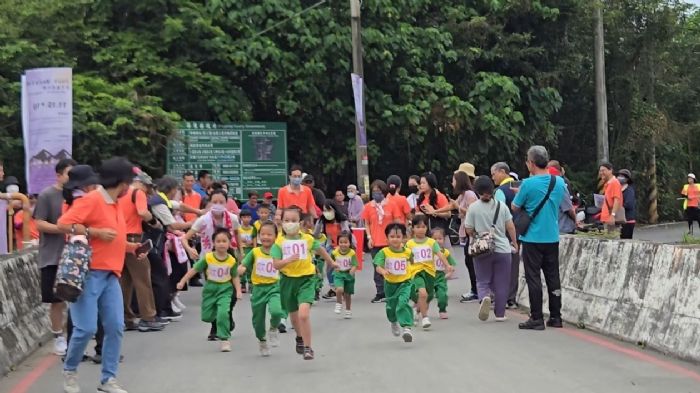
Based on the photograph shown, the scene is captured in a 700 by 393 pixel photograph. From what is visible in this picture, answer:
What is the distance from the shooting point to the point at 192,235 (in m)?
11.5

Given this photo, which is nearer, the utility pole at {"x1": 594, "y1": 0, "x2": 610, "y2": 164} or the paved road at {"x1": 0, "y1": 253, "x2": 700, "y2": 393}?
the paved road at {"x1": 0, "y1": 253, "x2": 700, "y2": 393}

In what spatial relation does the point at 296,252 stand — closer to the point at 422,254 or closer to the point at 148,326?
the point at 422,254

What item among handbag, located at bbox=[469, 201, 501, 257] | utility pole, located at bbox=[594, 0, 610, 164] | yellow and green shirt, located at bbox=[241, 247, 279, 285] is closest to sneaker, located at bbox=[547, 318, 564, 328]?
handbag, located at bbox=[469, 201, 501, 257]

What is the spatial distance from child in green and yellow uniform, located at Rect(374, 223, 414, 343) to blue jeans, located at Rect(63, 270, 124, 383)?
10.7 feet

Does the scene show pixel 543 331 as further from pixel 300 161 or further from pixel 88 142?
pixel 300 161

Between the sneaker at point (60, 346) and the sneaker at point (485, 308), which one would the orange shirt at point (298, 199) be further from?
the sneaker at point (60, 346)

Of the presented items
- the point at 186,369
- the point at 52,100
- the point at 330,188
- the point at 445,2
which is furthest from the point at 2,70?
the point at 186,369

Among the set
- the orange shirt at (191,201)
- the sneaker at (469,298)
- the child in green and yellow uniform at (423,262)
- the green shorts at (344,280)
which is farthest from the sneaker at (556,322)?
the orange shirt at (191,201)

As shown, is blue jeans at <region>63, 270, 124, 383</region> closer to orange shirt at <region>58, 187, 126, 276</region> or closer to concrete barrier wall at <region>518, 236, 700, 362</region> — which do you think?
orange shirt at <region>58, 187, 126, 276</region>

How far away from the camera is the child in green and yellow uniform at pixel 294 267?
8828mm

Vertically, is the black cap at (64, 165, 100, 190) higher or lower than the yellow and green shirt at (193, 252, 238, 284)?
higher

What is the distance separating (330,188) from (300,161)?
5.63 ft

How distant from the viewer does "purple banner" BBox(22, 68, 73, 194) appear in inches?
606

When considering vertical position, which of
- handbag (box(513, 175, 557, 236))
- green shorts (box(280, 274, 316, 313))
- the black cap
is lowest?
green shorts (box(280, 274, 316, 313))
